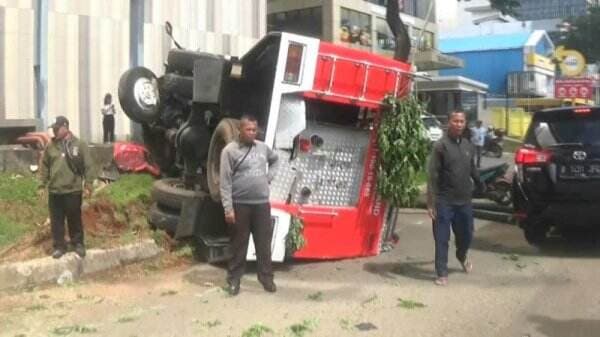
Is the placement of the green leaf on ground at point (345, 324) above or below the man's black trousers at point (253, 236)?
below

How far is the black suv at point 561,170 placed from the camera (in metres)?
8.92

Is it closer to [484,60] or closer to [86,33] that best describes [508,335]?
[86,33]

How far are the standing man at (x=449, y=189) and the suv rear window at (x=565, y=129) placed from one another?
5.61 ft

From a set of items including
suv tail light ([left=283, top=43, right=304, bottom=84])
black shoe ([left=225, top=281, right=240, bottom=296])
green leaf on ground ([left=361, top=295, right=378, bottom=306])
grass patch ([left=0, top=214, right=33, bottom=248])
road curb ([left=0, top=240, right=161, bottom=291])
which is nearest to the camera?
green leaf on ground ([left=361, top=295, right=378, bottom=306])

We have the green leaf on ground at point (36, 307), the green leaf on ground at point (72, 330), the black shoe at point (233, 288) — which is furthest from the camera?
the black shoe at point (233, 288)

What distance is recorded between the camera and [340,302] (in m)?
7.24

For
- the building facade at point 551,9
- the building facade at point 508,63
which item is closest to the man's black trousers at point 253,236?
the building facade at point 508,63

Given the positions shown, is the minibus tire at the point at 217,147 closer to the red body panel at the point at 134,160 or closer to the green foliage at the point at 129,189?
the green foliage at the point at 129,189

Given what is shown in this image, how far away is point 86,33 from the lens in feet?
67.9

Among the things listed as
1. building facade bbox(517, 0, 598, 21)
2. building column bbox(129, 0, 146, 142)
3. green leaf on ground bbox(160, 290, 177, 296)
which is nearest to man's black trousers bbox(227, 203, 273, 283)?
green leaf on ground bbox(160, 290, 177, 296)

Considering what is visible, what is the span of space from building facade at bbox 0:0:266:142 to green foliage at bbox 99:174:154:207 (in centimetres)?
580

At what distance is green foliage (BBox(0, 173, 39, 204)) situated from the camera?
1012cm

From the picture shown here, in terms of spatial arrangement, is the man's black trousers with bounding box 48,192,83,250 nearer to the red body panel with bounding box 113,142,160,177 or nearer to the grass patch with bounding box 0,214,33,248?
the grass patch with bounding box 0,214,33,248

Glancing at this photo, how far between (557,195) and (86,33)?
48.4 feet
